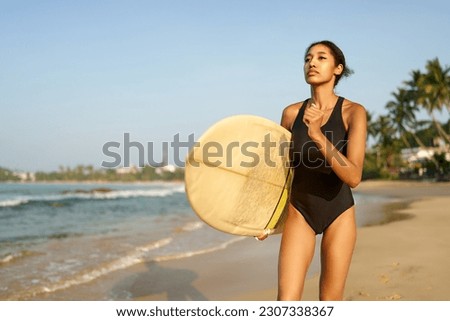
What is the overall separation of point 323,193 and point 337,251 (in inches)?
10.4

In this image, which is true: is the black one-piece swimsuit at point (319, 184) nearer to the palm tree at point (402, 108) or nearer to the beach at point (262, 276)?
the beach at point (262, 276)

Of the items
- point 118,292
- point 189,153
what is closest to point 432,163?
point 118,292

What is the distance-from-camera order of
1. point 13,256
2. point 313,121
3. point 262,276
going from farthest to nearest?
point 13,256
point 262,276
point 313,121

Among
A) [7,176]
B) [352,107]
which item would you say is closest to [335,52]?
[352,107]

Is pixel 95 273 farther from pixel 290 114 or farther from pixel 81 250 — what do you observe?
pixel 290 114

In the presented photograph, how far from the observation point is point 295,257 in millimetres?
2037

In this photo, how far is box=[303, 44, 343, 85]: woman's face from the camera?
6.93 ft

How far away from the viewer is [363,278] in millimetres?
5016

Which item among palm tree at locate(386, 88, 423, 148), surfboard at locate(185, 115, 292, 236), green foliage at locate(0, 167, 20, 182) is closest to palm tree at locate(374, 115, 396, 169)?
palm tree at locate(386, 88, 423, 148)

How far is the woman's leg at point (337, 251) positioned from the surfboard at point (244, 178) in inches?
14.6

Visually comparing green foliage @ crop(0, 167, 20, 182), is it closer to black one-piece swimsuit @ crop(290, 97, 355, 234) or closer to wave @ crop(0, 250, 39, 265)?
wave @ crop(0, 250, 39, 265)

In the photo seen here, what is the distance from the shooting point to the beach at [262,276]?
4559mm

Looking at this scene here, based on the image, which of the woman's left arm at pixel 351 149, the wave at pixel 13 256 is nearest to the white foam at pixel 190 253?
the wave at pixel 13 256
